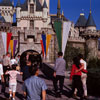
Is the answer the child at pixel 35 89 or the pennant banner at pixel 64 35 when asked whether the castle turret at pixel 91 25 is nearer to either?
the pennant banner at pixel 64 35

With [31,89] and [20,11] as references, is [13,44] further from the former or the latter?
[31,89]

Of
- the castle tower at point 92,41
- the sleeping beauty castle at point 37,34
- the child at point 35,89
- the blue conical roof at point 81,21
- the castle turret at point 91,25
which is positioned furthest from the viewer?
the blue conical roof at point 81,21

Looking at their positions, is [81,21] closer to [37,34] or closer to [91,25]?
[91,25]

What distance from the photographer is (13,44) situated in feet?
86.5

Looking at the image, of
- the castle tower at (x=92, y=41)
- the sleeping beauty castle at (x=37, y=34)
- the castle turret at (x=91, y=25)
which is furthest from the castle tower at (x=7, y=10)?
the castle tower at (x=92, y=41)

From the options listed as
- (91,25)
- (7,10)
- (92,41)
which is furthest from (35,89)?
(7,10)

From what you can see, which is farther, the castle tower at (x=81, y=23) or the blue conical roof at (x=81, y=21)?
the blue conical roof at (x=81, y=21)

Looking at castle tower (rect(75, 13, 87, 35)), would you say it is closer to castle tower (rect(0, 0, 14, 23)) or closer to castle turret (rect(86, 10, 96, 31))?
castle turret (rect(86, 10, 96, 31))

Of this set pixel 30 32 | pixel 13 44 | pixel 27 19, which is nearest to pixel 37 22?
pixel 27 19

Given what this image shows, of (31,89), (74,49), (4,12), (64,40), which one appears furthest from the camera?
(4,12)

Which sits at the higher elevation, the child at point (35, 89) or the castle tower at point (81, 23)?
the castle tower at point (81, 23)

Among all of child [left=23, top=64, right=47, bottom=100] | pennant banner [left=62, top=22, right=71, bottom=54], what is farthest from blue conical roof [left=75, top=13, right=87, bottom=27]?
child [left=23, top=64, right=47, bottom=100]

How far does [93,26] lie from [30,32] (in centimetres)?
1071

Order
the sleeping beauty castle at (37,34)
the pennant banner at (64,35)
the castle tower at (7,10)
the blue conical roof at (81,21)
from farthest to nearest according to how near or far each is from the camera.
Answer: the castle tower at (7,10)
the blue conical roof at (81,21)
the sleeping beauty castle at (37,34)
the pennant banner at (64,35)
